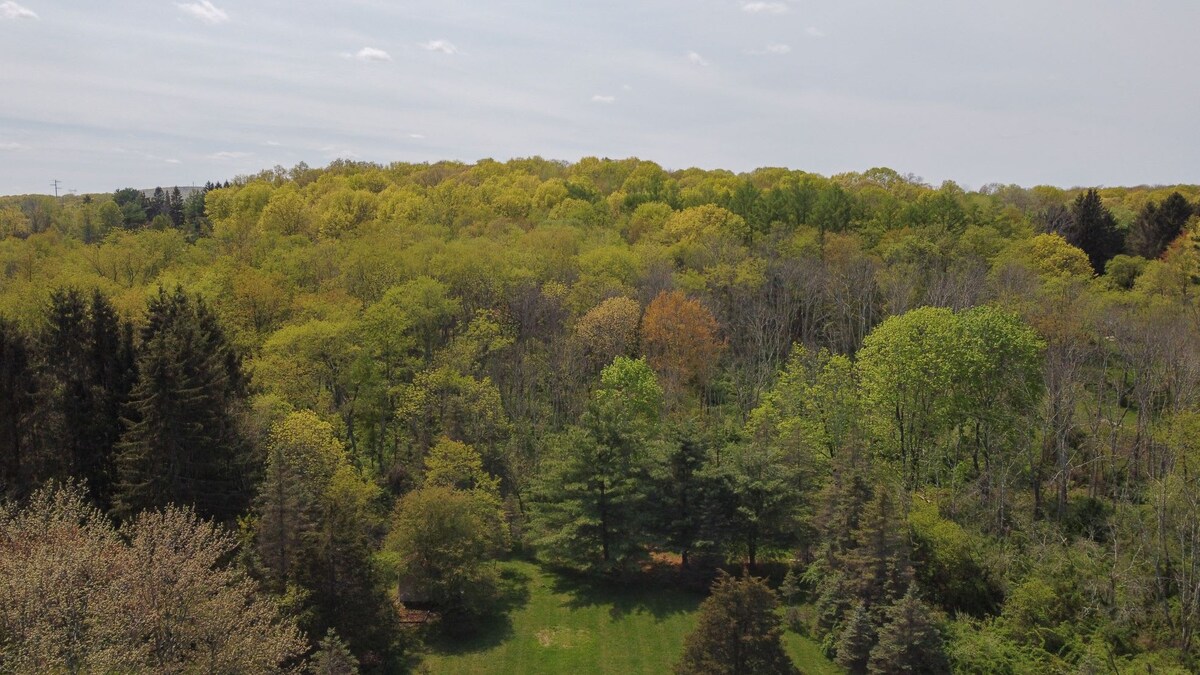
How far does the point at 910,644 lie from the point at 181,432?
24319 mm

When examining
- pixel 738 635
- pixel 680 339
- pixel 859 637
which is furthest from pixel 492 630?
pixel 680 339

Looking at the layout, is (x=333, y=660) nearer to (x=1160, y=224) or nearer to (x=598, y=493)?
(x=598, y=493)

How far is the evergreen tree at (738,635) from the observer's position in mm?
21750

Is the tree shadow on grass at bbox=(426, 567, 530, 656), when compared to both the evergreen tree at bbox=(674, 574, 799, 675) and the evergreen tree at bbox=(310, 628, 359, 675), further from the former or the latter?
the evergreen tree at bbox=(674, 574, 799, 675)

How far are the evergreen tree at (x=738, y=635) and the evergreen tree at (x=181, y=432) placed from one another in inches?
660

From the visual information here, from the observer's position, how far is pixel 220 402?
2766 cm

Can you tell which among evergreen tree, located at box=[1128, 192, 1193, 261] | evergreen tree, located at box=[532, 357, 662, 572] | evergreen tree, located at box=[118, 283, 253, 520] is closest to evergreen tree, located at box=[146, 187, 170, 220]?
evergreen tree, located at box=[118, 283, 253, 520]

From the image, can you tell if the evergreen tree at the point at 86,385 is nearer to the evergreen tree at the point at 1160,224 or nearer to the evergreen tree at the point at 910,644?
the evergreen tree at the point at 910,644

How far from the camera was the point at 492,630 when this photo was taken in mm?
28172

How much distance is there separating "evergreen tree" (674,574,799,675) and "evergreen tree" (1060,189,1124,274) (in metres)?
52.2

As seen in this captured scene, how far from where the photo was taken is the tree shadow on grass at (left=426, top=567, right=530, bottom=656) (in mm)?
26969

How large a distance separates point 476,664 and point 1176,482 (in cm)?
2371

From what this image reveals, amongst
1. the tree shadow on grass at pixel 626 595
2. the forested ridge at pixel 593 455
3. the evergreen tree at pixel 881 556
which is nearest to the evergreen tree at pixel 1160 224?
the forested ridge at pixel 593 455

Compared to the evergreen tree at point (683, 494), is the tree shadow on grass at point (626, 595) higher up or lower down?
lower down
